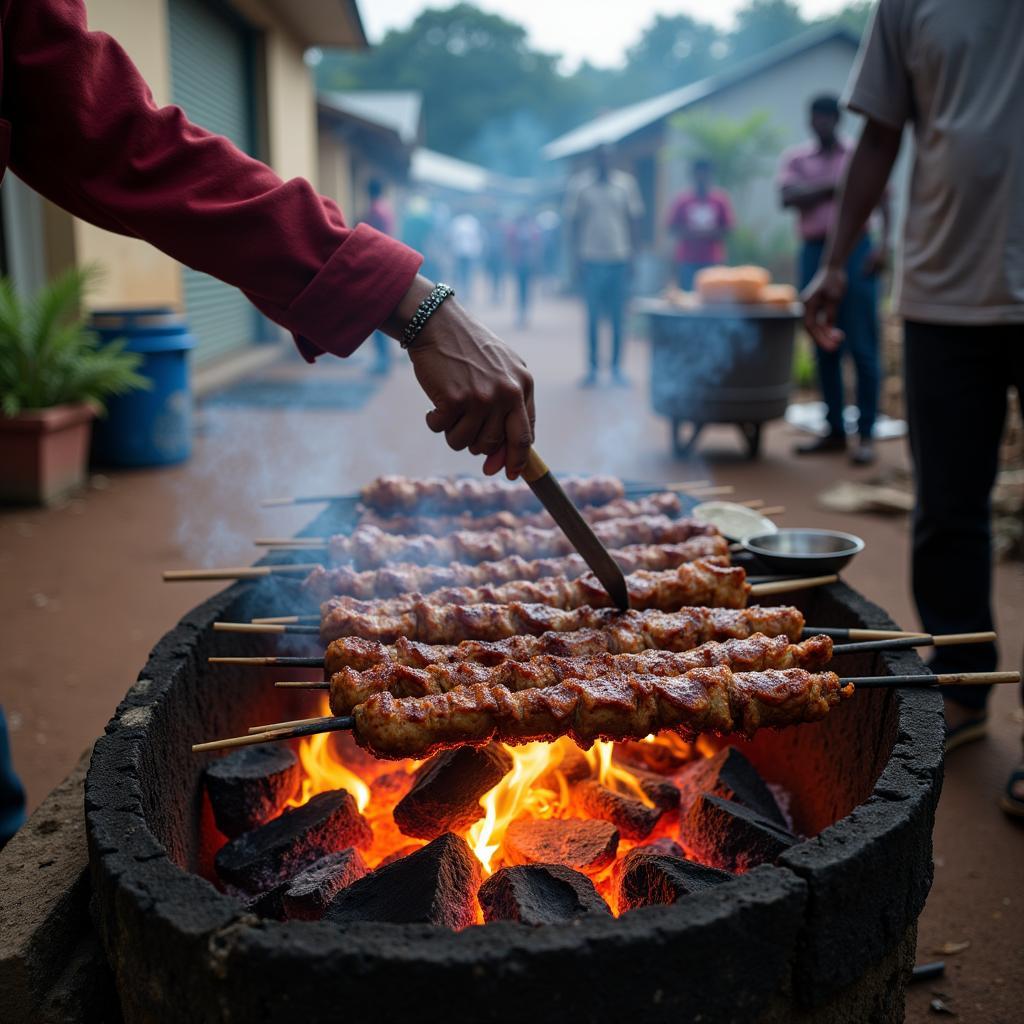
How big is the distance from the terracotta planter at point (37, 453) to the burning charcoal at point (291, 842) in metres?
6.00

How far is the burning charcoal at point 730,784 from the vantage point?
283 centimetres

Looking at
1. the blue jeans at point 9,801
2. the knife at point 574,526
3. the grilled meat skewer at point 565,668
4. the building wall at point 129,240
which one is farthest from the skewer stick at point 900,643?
the building wall at point 129,240

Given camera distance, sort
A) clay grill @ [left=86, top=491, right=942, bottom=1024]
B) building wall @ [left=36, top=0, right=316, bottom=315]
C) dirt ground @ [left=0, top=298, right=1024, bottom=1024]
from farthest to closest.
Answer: building wall @ [left=36, top=0, right=316, bottom=315], dirt ground @ [left=0, top=298, right=1024, bottom=1024], clay grill @ [left=86, top=491, right=942, bottom=1024]

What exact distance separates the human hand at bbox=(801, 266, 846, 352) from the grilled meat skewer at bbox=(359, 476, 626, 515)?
51.4 inches

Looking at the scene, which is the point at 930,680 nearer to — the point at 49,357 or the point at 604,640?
the point at 604,640

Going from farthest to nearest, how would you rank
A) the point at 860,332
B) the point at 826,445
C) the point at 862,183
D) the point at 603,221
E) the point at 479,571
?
the point at 603,221 < the point at 826,445 < the point at 860,332 < the point at 862,183 < the point at 479,571

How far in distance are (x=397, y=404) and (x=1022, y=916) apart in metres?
10.6

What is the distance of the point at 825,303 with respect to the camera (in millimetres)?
4453

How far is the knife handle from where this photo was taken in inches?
91.7

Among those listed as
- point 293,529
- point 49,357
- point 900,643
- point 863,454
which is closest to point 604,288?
point 863,454

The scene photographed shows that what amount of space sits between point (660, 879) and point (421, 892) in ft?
1.75

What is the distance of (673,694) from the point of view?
232 centimetres

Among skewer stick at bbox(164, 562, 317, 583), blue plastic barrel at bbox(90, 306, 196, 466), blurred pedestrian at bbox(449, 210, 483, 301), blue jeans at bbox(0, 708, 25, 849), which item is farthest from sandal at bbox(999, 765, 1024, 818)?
blurred pedestrian at bbox(449, 210, 483, 301)

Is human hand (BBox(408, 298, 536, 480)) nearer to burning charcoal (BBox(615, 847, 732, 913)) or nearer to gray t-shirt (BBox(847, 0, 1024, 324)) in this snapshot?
burning charcoal (BBox(615, 847, 732, 913))
